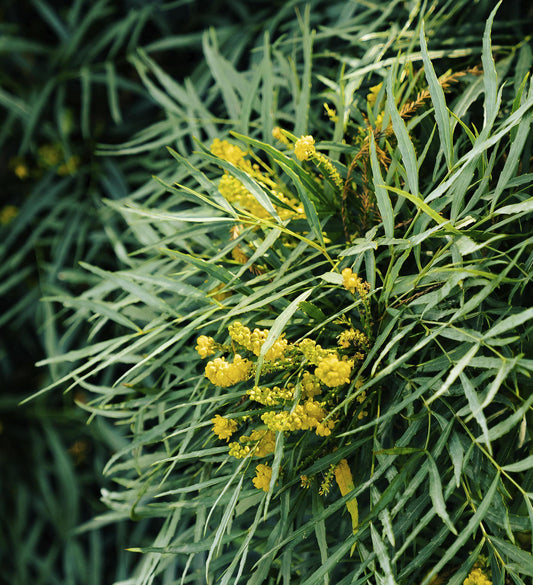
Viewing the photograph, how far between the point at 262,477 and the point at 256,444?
0.03 m

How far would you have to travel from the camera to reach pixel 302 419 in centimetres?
38

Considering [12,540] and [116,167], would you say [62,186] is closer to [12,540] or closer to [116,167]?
[116,167]

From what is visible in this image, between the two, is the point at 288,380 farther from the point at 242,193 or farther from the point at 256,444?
the point at 242,193

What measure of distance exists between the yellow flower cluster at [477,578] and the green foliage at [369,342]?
14 mm

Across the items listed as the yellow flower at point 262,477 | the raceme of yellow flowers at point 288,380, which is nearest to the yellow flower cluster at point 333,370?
the raceme of yellow flowers at point 288,380

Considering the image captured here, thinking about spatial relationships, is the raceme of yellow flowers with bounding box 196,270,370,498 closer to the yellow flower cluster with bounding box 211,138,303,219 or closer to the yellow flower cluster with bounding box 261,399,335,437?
the yellow flower cluster with bounding box 261,399,335,437

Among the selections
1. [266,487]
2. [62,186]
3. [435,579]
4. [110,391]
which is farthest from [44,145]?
[435,579]

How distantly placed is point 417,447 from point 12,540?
76 cm

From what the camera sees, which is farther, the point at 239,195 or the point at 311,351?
the point at 239,195

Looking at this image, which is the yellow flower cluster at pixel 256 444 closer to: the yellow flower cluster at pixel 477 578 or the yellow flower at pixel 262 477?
the yellow flower at pixel 262 477

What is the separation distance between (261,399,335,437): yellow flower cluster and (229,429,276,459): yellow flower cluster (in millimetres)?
21

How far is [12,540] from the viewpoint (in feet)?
2.84

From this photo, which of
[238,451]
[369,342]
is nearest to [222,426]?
[238,451]

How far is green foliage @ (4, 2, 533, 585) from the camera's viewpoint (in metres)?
0.37
